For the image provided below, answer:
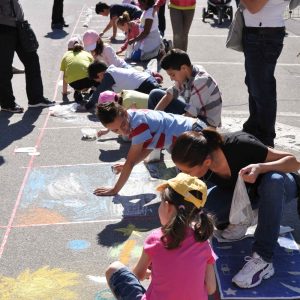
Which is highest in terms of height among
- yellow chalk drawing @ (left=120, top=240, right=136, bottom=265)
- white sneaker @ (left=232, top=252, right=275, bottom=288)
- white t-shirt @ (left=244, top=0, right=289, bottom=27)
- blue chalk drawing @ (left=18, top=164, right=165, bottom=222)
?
white t-shirt @ (left=244, top=0, right=289, bottom=27)

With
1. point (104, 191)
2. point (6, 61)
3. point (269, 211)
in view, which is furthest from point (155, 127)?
point (6, 61)

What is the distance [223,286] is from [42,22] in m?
9.67

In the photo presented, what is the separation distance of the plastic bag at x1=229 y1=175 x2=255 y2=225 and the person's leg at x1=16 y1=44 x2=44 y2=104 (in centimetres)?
383

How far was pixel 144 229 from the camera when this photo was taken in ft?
12.2

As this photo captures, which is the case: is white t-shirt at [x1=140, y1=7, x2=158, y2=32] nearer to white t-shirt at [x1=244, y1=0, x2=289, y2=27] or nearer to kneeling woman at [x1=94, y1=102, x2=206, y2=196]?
white t-shirt at [x1=244, y1=0, x2=289, y2=27]

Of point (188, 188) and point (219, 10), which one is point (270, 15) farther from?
point (219, 10)

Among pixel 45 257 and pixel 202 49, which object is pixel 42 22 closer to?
pixel 202 49

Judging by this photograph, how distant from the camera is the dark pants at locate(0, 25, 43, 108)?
6035 millimetres

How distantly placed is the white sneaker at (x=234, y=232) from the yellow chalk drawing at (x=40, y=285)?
94cm

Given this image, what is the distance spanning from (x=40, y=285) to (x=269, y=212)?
1.35 meters

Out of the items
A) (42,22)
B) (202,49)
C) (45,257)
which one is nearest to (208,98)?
(45,257)

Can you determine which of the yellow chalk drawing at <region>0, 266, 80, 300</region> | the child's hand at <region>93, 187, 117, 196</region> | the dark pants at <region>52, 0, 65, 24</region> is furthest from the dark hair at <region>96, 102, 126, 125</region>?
the dark pants at <region>52, 0, 65, 24</region>

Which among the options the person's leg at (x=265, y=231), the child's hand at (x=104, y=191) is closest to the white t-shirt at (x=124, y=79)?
the child's hand at (x=104, y=191)

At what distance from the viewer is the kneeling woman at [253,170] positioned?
2906mm
